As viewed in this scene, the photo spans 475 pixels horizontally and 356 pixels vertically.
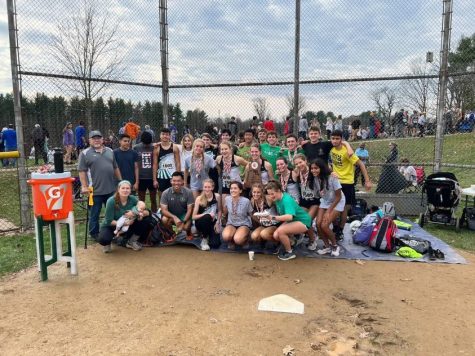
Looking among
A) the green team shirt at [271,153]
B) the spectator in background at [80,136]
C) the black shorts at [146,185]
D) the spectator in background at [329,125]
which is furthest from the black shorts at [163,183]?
the spectator in background at [329,125]

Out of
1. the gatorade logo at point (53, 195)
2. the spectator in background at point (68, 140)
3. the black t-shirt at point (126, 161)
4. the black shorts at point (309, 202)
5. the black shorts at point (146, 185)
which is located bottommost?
the black shorts at point (309, 202)

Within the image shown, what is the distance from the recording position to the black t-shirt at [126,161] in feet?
21.1

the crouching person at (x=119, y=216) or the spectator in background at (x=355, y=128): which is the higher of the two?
the spectator in background at (x=355, y=128)

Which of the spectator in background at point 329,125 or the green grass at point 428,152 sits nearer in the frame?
the spectator in background at point 329,125

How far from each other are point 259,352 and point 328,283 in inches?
67.5

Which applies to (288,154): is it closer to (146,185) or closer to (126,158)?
(146,185)

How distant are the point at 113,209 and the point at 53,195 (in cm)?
105

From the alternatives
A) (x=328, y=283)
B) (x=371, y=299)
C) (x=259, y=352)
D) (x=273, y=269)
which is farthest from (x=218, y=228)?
(x=259, y=352)

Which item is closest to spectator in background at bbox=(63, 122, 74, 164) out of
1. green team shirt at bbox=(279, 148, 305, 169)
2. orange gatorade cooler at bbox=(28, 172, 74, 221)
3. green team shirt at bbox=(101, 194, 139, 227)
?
green team shirt at bbox=(101, 194, 139, 227)

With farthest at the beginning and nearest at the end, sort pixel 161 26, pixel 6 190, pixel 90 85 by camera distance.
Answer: pixel 6 190, pixel 90 85, pixel 161 26

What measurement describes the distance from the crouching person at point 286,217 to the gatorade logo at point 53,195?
2.56m

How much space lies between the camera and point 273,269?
4969 mm

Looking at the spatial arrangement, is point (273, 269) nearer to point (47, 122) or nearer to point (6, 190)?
point (47, 122)

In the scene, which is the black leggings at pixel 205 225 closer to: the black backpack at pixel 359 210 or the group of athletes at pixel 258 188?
the group of athletes at pixel 258 188
